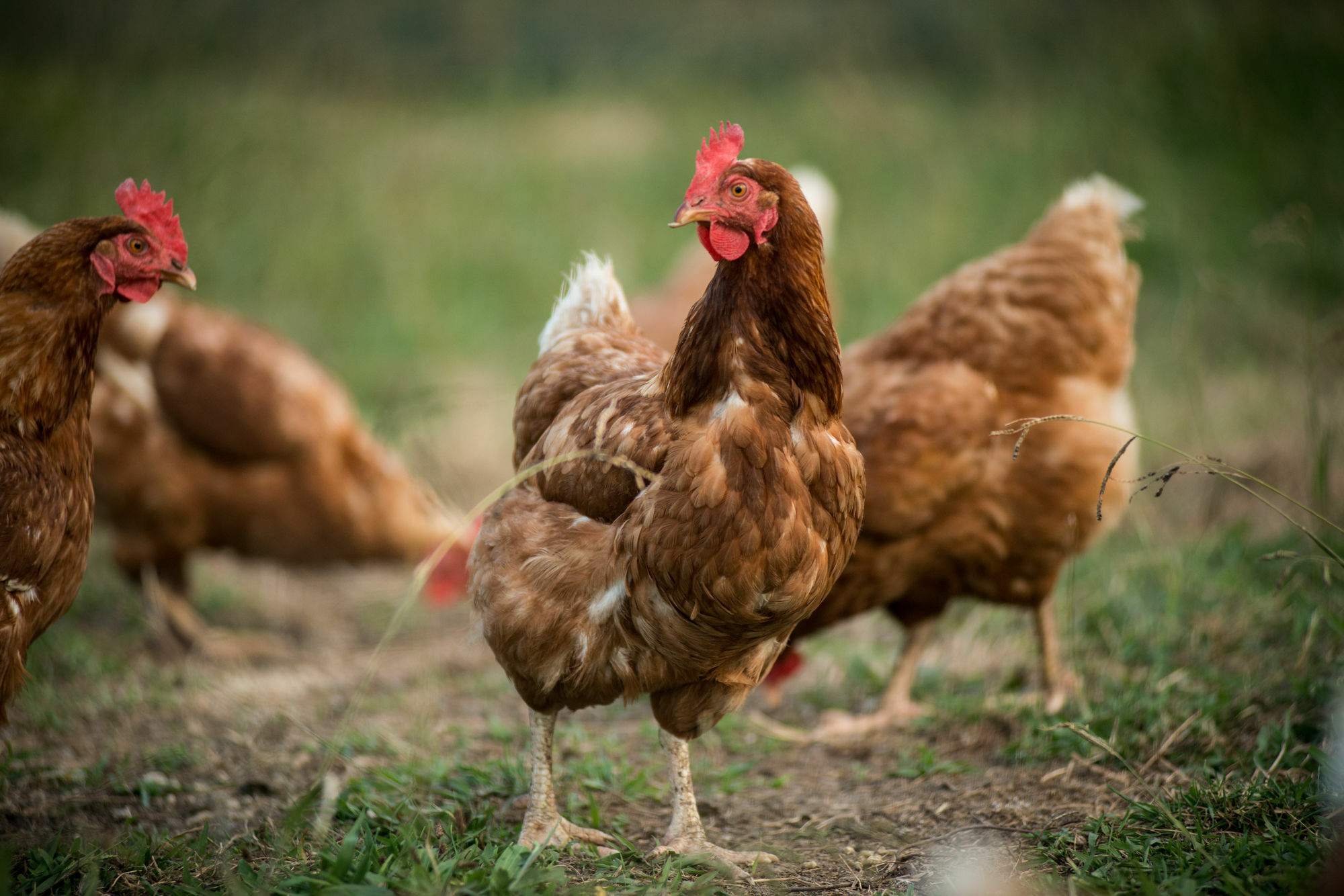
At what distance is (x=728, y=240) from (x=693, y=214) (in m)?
0.12

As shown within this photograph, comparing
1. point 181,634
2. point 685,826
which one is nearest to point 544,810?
point 685,826

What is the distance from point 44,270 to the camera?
8.22 ft

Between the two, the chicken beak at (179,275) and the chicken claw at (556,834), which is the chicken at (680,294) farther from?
the chicken claw at (556,834)

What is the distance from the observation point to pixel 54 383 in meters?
2.49

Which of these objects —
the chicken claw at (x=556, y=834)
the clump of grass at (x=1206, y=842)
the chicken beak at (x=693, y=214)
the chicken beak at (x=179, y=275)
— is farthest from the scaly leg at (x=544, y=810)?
the chicken beak at (x=179, y=275)

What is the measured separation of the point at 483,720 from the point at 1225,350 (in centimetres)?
602

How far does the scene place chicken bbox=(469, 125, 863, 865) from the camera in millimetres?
2156

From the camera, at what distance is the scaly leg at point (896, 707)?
359 centimetres

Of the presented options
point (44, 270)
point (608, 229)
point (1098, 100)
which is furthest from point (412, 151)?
point (44, 270)

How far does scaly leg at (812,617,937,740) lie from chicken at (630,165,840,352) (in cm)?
215

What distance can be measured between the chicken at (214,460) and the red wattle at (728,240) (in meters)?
2.81

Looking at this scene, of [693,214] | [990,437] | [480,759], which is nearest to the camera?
[693,214]

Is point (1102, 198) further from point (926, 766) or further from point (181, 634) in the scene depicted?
point (181, 634)

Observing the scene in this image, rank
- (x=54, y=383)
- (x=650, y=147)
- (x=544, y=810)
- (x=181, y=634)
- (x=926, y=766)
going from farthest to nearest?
(x=650, y=147), (x=181, y=634), (x=926, y=766), (x=544, y=810), (x=54, y=383)
